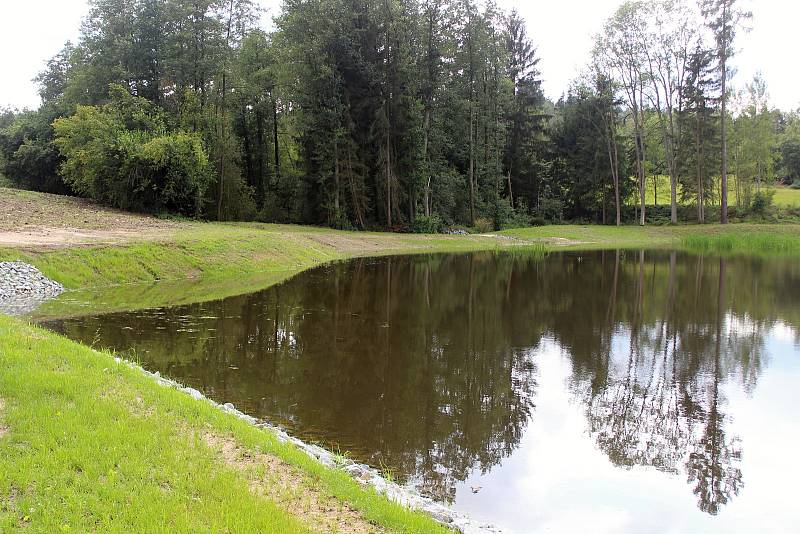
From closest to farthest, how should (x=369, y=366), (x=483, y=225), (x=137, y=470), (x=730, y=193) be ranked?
(x=137, y=470), (x=369, y=366), (x=483, y=225), (x=730, y=193)

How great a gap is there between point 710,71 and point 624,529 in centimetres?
5232

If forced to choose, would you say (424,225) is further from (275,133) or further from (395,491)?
(395,491)

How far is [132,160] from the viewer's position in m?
31.5

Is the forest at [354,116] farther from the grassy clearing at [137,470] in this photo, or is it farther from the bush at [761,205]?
the grassy clearing at [137,470]

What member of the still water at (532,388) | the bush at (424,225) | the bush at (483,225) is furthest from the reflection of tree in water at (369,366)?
the bush at (483,225)

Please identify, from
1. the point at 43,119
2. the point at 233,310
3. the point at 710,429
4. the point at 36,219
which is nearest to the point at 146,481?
the point at 710,429

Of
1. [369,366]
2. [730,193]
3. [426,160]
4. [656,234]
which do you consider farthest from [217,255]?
[730,193]

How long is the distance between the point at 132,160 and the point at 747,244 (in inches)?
1619

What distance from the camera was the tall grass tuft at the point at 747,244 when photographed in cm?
3684

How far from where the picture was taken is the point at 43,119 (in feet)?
146

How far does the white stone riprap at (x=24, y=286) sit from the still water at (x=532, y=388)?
2702mm

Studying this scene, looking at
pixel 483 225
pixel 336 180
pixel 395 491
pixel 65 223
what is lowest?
pixel 395 491

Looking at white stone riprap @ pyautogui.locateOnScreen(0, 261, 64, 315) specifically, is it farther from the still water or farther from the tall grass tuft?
the tall grass tuft

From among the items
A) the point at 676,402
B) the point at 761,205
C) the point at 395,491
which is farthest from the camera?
the point at 761,205
